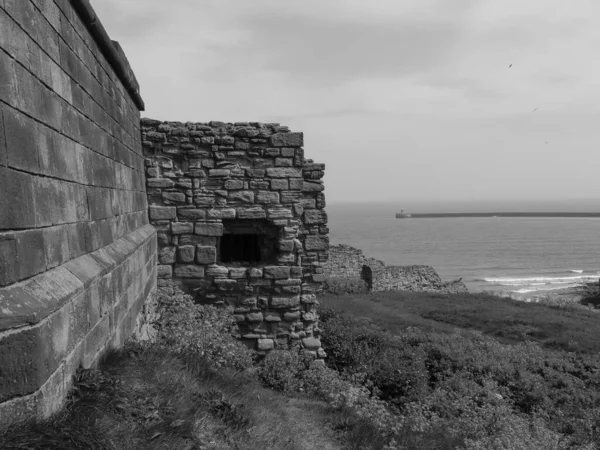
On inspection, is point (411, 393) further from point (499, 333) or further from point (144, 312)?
point (499, 333)

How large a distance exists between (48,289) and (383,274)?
22.8 metres

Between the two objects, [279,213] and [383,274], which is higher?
[279,213]

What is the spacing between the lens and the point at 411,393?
8.05 meters

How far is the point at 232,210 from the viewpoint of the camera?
8.33 meters

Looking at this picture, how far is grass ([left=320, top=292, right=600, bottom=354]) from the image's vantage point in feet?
44.8

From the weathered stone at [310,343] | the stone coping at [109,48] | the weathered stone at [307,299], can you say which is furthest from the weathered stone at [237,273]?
the stone coping at [109,48]

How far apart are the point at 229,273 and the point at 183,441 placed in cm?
498

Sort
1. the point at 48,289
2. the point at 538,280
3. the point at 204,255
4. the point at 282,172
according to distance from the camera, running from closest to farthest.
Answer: the point at 48,289, the point at 204,255, the point at 282,172, the point at 538,280

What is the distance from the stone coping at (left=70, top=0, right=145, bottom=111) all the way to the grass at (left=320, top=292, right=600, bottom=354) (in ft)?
33.1

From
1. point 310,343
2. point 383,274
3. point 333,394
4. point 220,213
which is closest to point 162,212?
point 220,213

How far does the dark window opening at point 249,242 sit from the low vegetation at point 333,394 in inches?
56.9

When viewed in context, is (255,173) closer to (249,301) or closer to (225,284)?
(225,284)

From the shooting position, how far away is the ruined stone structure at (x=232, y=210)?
8.23 meters

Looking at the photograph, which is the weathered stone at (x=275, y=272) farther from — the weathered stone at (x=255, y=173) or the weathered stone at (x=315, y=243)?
the weathered stone at (x=255, y=173)
